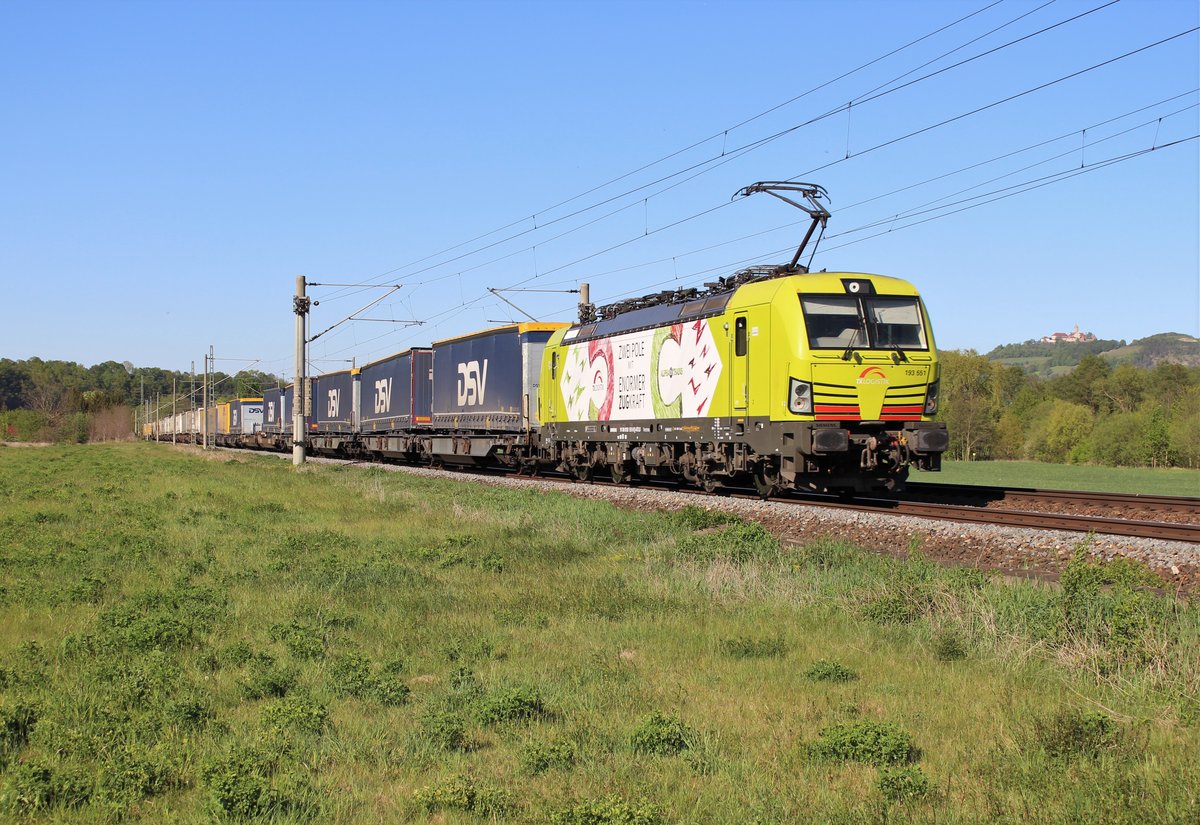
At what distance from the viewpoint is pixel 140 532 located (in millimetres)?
17766

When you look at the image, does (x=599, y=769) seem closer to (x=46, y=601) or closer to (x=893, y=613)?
(x=893, y=613)

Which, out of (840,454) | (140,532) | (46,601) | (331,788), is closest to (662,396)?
(840,454)

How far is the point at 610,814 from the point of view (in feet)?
16.5

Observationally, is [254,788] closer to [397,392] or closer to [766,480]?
[766,480]

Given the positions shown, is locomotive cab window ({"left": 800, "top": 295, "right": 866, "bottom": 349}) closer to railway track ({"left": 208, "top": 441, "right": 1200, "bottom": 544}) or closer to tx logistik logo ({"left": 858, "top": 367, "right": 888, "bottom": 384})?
tx logistik logo ({"left": 858, "top": 367, "right": 888, "bottom": 384})

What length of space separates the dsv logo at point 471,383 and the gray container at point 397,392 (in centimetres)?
382

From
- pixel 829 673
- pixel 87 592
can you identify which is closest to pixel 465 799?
pixel 829 673

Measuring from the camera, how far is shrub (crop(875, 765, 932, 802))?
17.4 feet

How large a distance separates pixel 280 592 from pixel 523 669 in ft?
15.5

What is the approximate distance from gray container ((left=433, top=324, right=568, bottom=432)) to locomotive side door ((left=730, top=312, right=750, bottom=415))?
1197 centimetres

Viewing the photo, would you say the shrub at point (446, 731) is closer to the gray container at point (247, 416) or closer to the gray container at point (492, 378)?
the gray container at point (492, 378)

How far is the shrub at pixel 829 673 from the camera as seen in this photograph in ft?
25.2

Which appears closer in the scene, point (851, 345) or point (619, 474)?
point (851, 345)

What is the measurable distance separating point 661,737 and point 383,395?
41090 mm
